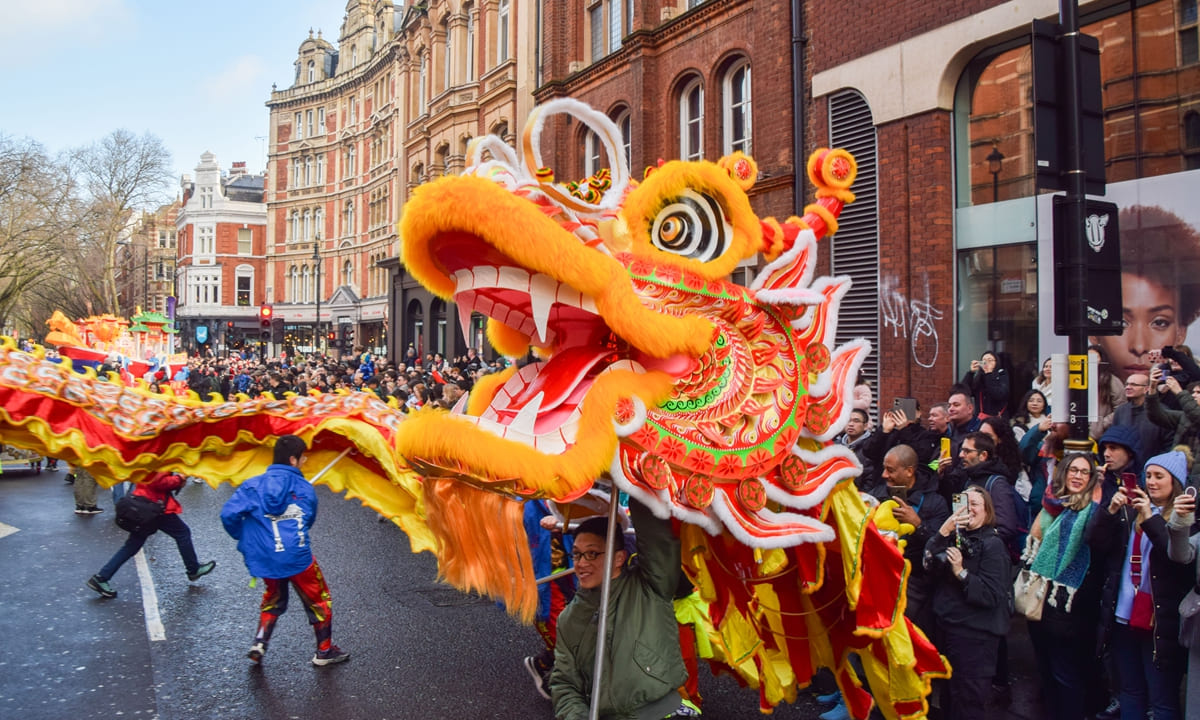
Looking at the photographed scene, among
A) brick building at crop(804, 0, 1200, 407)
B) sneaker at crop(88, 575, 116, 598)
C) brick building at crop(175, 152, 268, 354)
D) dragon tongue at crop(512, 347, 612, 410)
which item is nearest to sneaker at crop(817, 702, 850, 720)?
dragon tongue at crop(512, 347, 612, 410)

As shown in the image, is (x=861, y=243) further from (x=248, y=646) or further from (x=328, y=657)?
(x=248, y=646)

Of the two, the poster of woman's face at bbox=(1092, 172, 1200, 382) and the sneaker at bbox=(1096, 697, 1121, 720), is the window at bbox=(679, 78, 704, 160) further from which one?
the sneaker at bbox=(1096, 697, 1121, 720)

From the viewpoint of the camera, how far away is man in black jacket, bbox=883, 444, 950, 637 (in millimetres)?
4434

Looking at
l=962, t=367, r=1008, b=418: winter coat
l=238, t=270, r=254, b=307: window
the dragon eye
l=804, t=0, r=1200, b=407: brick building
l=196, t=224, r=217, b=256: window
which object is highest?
l=196, t=224, r=217, b=256: window

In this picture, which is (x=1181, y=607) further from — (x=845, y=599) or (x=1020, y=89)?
(x=1020, y=89)

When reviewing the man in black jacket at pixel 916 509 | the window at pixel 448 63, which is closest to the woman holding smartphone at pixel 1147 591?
the man in black jacket at pixel 916 509

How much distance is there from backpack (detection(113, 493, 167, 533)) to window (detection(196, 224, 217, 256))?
52.9 m

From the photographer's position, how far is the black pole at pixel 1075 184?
5.19 meters

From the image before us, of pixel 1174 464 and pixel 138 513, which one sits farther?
pixel 138 513

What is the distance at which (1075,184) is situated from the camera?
5211 millimetres

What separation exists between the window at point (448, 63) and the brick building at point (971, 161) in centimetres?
1723

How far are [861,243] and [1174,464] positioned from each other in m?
7.06

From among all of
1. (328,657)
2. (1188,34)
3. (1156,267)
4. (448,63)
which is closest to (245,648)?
(328,657)

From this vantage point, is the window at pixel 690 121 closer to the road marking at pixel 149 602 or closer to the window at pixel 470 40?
the road marking at pixel 149 602
